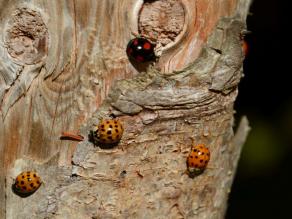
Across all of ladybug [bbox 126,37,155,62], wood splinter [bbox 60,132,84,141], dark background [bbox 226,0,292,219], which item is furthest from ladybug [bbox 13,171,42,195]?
dark background [bbox 226,0,292,219]

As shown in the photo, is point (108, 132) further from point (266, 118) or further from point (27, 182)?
point (266, 118)

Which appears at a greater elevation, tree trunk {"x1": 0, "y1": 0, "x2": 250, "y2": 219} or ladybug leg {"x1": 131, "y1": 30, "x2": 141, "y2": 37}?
ladybug leg {"x1": 131, "y1": 30, "x2": 141, "y2": 37}

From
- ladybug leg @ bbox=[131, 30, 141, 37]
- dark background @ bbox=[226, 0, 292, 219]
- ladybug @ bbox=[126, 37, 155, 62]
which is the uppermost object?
ladybug leg @ bbox=[131, 30, 141, 37]

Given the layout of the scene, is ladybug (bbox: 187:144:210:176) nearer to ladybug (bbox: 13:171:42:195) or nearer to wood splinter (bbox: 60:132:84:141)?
wood splinter (bbox: 60:132:84:141)

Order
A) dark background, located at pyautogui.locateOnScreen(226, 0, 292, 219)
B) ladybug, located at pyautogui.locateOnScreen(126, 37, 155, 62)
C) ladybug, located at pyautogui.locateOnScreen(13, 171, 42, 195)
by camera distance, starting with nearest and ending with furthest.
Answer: ladybug, located at pyautogui.locateOnScreen(126, 37, 155, 62) < ladybug, located at pyautogui.locateOnScreen(13, 171, 42, 195) < dark background, located at pyautogui.locateOnScreen(226, 0, 292, 219)

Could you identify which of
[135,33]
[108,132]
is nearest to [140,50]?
[135,33]

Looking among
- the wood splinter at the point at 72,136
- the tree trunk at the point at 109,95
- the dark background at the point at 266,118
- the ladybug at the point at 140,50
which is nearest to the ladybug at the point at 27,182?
the tree trunk at the point at 109,95
